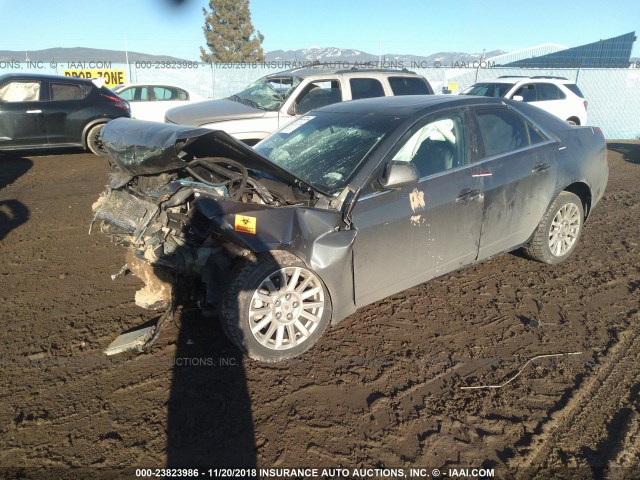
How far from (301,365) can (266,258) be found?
0.77 metres

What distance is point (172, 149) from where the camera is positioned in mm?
2975

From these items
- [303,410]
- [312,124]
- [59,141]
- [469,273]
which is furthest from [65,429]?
[59,141]

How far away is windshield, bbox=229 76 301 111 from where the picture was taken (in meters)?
7.88

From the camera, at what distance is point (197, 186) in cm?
316

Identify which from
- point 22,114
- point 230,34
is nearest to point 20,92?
point 22,114

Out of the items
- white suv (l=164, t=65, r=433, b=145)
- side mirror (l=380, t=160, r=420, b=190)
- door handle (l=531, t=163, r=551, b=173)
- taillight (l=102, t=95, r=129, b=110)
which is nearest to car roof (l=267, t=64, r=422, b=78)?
white suv (l=164, t=65, r=433, b=145)

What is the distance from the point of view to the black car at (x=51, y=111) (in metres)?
9.51

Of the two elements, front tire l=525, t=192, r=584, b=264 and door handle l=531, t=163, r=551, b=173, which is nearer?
door handle l=531, t=163, r=551, b=173

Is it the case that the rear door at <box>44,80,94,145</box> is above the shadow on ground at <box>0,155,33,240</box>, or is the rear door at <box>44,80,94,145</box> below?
above

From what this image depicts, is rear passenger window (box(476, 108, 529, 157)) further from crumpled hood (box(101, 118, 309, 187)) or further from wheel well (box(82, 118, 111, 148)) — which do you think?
wheel well (box(82, 118, 111, 148))

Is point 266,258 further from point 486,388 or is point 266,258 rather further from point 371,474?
point 486,388

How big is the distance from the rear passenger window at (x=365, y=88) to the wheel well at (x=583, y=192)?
4.06m

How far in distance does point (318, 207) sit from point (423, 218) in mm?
827

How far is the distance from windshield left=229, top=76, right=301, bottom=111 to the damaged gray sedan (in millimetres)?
3803
